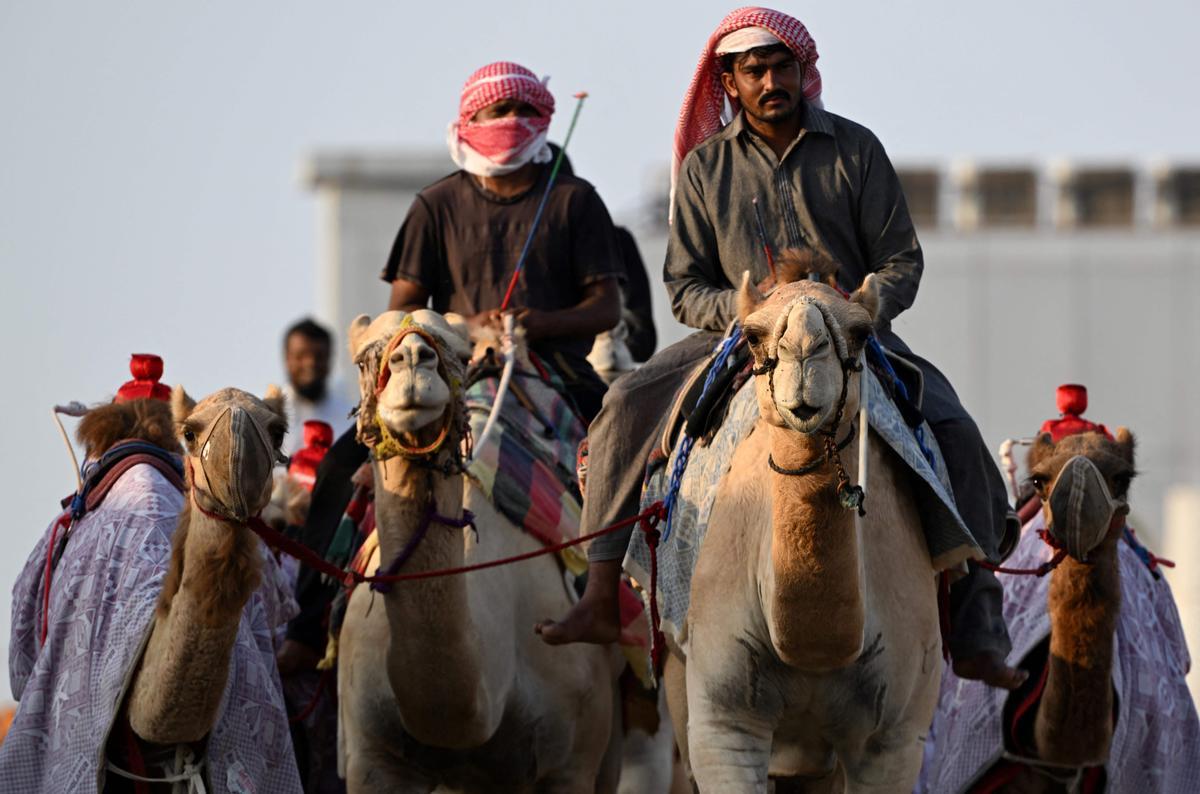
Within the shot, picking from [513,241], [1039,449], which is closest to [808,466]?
[1039,449]

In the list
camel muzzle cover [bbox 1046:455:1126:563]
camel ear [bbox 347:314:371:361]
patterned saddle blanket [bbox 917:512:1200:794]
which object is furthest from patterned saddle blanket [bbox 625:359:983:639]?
patterned saddle blanket [bbox 917:512:1200:794]

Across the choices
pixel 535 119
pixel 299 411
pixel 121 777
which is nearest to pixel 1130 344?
pixel 299 411

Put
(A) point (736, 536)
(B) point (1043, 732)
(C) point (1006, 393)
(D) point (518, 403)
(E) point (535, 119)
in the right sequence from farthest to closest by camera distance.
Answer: (C) point (1006, 393) → (E) point (535, 119) → (D) point (518, 403) → (B) point (1043, 732) → (A) point (736, 536)

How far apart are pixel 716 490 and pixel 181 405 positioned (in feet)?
6.00

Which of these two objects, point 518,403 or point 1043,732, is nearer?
point 1043,732

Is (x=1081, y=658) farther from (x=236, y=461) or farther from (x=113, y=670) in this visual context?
(x=113, y=670)

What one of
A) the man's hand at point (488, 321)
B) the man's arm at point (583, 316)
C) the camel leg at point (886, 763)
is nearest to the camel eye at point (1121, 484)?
the camel leg at point (886, 763)

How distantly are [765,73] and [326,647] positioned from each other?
300cm

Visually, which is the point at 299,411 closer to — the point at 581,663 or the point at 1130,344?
the point at 581,663

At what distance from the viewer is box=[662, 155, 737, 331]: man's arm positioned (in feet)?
30.9

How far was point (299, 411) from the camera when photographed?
50.0 feet

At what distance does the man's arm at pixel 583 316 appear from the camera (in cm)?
1128

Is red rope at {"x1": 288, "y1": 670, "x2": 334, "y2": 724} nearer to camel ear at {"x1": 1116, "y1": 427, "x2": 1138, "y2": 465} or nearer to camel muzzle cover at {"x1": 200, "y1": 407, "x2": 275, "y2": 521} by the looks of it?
camel muzzle cover at {"x1": 200, "y1": 407, "x2": 275, "y2": 521}

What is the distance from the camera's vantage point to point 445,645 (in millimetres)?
9375
